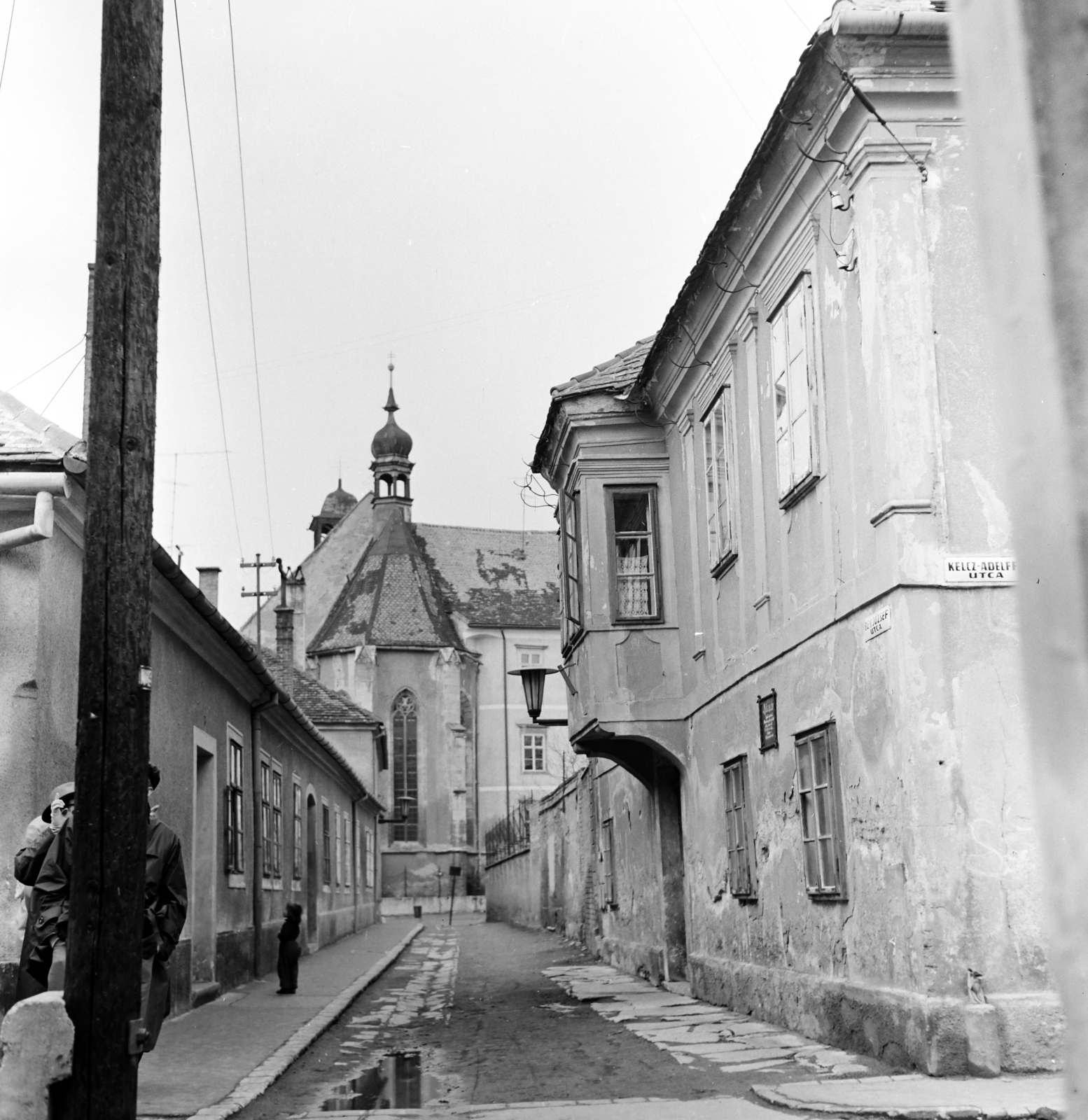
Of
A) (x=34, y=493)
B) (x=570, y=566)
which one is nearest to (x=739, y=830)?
(x=570, y=566)

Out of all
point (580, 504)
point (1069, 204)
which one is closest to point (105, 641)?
point (1069, 204)

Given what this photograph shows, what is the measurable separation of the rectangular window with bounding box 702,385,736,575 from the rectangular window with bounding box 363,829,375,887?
29428mm

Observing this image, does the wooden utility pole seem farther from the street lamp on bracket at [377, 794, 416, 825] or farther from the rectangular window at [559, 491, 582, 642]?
the street lamp on bracket at [377, 794, 416, 825]

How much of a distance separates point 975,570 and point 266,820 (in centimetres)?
1407

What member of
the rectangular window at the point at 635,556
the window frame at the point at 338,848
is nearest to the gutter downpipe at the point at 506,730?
the window frame at the point at 338,848

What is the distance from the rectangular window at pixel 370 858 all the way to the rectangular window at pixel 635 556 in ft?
89.8

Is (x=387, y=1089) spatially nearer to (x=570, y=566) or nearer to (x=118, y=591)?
(x=118, y=591)

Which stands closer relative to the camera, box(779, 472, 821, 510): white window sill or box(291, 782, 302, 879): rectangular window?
box(779, 472, 821, 510): white window sill

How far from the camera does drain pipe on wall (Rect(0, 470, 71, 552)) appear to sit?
946cm

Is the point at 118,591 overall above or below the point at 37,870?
above

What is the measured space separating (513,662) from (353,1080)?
5686 centimetres

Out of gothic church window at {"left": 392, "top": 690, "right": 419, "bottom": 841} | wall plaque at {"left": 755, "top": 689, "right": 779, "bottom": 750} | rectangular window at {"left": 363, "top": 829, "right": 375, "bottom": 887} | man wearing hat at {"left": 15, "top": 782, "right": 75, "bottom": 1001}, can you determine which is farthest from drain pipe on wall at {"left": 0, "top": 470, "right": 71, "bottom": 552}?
gothic church window at {"left": 392, "top": 690, "right": 419, "bottom": 841}

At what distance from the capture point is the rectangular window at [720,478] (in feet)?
45.2

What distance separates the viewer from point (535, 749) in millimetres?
65750
